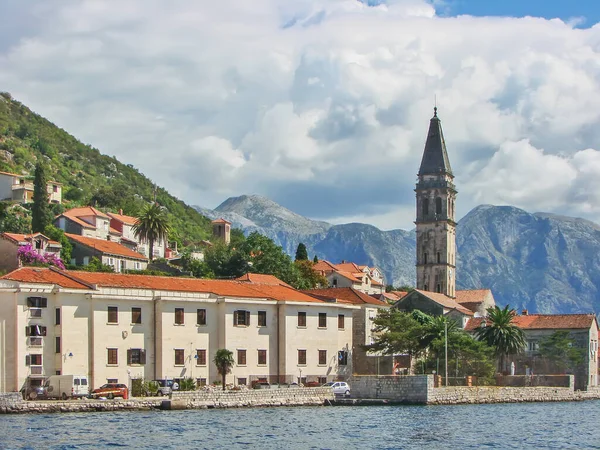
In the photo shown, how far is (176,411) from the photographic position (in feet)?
234

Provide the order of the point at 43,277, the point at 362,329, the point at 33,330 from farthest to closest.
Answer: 1. the point at 362,329
2. the point at 43,277
3. the point at 33,330

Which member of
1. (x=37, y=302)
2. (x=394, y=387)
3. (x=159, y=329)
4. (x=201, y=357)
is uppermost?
(x=37, y=302)

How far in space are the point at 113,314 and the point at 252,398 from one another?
12.4 metres

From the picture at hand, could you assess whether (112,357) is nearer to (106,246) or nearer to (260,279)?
(260,279)

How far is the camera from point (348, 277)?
157125 mm

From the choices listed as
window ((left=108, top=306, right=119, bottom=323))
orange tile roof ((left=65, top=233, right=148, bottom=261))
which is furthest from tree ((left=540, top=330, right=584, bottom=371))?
window ((left=108, top=306, right=119, bottom=323))

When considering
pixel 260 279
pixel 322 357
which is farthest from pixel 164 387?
pixel 260 279

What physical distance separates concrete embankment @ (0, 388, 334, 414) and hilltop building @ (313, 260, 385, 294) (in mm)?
67572

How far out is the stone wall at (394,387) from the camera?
85312mm

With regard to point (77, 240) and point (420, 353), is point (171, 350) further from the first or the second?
point (77, 240)

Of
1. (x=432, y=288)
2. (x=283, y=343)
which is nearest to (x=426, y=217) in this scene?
(x=432, y=288)

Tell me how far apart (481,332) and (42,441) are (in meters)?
66.9

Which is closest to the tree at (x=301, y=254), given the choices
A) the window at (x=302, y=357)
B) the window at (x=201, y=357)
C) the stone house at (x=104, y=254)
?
the stone house at (x=104, y=254)

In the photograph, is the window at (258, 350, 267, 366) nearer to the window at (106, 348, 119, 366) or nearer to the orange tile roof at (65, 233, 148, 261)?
the window at (106, 348, 119, 366)
